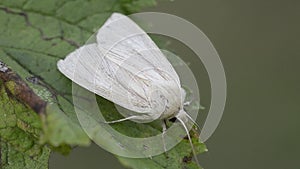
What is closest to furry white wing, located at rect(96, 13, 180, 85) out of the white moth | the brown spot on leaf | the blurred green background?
the white moth

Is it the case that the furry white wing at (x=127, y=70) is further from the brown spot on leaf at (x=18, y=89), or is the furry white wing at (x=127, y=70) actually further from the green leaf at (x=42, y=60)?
the brown spot on leaf at (x=18, y=89)

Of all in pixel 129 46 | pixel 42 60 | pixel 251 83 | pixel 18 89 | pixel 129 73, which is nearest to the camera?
pixel 18 89

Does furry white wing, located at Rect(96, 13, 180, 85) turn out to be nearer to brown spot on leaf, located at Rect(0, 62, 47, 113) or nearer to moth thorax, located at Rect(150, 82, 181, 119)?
moth thorax, located at Rect(150, 82, 181, 119)

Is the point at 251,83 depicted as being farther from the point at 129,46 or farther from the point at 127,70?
the point at 127,70

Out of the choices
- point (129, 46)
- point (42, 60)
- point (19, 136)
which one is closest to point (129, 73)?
point (129, 46)

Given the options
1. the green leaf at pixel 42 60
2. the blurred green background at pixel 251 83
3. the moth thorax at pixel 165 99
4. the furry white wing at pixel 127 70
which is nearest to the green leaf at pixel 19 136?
the green leaf at pixel 42 60

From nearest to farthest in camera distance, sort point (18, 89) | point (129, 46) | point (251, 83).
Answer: point (18, 89) → point (129, 46) → point (251, 83)
